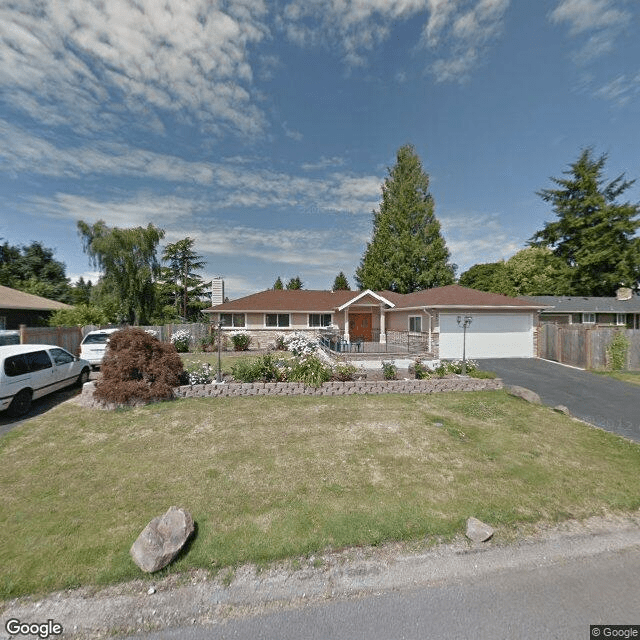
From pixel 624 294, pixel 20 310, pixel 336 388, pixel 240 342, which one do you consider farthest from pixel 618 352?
pixel 20 310

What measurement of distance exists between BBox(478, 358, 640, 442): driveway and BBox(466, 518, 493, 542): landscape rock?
5554 millimetres

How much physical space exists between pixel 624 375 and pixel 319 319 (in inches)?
672

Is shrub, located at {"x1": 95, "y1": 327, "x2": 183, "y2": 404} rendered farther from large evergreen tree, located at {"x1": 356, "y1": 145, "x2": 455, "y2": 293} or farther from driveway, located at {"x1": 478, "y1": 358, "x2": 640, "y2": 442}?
large evergreen tree, located at {"x1": 356, "y1": 145, "x2": 455, "y2": 293}

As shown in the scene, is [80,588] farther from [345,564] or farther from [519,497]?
[519,497]

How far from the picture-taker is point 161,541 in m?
3.16

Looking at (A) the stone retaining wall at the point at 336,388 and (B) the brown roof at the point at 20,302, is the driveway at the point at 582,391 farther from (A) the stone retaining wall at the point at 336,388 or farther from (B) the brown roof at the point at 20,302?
(B) the brown roof at the point at 20,302

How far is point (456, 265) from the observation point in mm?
33000

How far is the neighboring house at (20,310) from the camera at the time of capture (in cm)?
1869

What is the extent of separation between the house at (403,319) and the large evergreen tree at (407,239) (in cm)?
803

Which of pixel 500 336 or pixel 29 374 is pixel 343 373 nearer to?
pixel 29 374

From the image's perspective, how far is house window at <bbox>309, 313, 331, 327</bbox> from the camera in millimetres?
23531

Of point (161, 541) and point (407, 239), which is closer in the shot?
point (161, 541)

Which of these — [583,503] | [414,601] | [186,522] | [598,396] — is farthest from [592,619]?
[598,396]

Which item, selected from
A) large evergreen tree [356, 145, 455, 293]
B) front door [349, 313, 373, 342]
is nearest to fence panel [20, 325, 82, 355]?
front door [349, 313, 373, 342]
